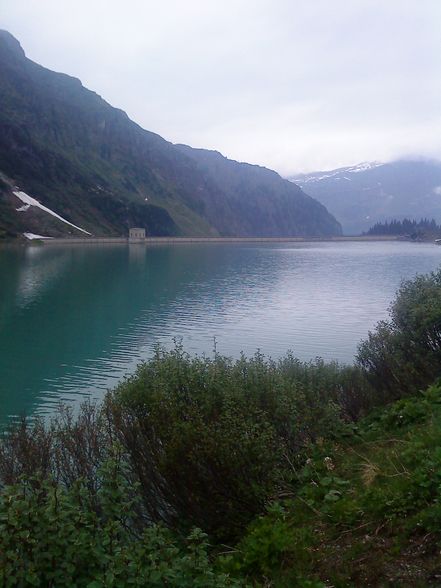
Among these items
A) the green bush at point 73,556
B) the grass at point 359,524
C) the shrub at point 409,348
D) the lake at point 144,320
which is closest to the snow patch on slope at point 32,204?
the lake at point 144,320

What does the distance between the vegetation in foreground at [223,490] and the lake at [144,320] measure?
27.9 feet

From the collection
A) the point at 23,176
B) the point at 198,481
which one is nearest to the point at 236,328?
the point at 198,481

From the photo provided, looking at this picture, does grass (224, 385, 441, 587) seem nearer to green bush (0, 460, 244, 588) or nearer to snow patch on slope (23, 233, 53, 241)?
green bush (0, 460, 244, 588)

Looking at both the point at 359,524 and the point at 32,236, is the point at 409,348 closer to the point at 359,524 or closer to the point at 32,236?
the point at 359,524

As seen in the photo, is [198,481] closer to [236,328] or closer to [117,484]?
[117,484]

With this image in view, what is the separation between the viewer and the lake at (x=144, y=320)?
22391 millimetres

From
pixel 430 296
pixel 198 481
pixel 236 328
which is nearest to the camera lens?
pixel 198 481

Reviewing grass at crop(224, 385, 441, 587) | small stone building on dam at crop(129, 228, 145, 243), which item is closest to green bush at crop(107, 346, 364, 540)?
grass at crop(224, 385, 441, 587)

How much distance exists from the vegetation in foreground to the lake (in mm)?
8515

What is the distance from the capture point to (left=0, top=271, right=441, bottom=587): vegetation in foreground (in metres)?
4.91

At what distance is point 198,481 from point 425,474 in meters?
3.23

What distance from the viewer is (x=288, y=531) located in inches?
265

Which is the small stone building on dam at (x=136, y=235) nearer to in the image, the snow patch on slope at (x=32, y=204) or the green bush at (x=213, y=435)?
the snow patch on slope at (x=32, y=204)

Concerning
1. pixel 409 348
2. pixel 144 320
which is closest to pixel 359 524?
pixel 409 348
